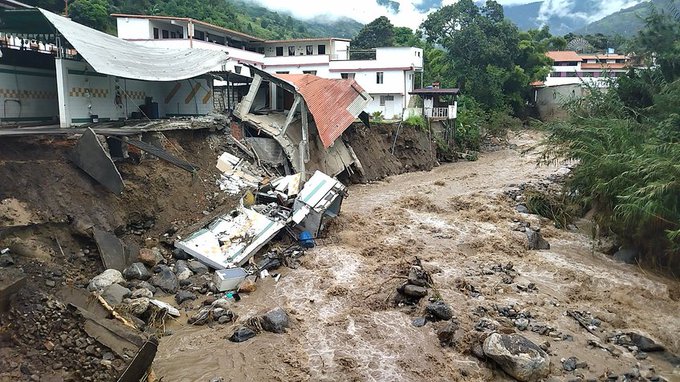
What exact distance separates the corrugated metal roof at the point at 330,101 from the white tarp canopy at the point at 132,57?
3.17 meters

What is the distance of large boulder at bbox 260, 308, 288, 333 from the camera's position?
8.90 m

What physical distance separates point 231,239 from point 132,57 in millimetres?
7569

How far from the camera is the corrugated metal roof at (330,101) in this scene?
1955cm

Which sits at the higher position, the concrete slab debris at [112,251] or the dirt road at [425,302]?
the concrete slab debris at [112,251]

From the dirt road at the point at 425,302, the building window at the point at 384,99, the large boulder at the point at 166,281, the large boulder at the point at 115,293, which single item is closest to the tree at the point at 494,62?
the building window at the point at 384,99

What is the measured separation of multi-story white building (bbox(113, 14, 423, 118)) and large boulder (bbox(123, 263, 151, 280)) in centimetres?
2362

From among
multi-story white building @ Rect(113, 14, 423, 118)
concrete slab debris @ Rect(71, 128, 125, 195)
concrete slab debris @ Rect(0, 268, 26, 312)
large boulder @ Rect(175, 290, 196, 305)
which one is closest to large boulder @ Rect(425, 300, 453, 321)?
large boulder @ Rect(175, 290, 196, 305)

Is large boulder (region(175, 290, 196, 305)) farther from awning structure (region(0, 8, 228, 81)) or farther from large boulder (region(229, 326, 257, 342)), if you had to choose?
awning structure (region(0, 8, 228, 81))

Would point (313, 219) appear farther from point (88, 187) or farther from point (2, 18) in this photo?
point (2, 18)

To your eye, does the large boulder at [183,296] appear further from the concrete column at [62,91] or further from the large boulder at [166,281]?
the concrete column at [62,91]

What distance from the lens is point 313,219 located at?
13961 mm

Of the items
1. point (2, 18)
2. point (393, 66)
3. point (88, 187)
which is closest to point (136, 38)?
point (393, 66)

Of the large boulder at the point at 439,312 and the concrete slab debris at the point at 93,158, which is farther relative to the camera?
the concrete slab debris at the point at 93,158

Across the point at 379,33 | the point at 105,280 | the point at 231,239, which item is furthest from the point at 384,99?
the point at 105,280
